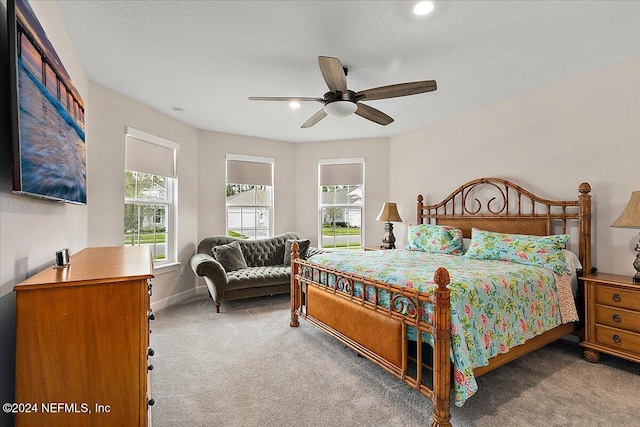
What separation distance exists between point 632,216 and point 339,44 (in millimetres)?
2751

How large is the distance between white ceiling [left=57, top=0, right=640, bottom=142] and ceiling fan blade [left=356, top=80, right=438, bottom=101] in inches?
13.8

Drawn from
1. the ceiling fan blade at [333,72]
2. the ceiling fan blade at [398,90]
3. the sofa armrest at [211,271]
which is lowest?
the sofa armrest at [211,271]

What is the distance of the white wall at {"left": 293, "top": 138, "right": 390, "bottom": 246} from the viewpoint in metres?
5.55

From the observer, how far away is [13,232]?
1.36 m

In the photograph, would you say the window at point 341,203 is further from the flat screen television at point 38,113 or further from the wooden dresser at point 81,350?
the wooden dresser at point 81,350

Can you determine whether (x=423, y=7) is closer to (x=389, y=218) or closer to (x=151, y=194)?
(x=389, y=218)

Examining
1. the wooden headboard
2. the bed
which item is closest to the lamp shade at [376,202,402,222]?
the wooden headboard

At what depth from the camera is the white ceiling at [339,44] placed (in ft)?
6.76

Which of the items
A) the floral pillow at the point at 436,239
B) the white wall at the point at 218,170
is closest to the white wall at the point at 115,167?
the white wall at the point at 218,170

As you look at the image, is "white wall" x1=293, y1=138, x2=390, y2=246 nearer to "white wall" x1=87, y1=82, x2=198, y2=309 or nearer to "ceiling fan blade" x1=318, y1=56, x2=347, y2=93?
"white wall" x1=87, y1=82, x2=198, y2=309

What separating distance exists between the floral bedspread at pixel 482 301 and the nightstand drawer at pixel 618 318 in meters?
0.21

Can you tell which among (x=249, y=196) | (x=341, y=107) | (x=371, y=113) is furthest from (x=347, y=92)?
(x=249, y=196)

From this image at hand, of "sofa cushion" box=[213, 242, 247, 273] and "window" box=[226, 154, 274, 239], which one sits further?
"window" box=[226, 154, 274, 239]

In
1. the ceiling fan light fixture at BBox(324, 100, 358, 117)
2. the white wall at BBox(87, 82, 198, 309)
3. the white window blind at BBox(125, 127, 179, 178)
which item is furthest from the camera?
the white window blind at BBox(125, 127, 179, 178)
